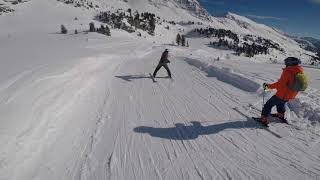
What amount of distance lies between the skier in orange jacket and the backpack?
12 cm

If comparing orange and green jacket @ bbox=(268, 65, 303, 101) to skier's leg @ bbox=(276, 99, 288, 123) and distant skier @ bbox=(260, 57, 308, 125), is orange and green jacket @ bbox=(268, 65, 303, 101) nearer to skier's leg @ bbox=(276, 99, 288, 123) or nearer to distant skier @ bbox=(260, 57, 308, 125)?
distant skier @ bbox=(260, 57, 308, 125)

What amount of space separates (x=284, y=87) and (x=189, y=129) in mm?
2673

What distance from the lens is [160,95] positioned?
11.4 metres

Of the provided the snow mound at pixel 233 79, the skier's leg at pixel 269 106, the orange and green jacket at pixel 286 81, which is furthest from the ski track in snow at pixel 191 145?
Result: the snow mound at pixel 233 79

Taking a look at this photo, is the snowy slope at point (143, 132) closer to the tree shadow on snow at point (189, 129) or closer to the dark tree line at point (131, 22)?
the tree shadow on snow at point (189, 129)

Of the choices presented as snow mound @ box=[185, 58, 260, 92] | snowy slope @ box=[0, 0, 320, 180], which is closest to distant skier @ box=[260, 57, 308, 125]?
snowy slope @ box=[0, 0, 320, 180]

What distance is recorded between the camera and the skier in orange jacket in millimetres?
7066

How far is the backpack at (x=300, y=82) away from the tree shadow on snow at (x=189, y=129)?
1.47 metres

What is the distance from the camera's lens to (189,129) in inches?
302

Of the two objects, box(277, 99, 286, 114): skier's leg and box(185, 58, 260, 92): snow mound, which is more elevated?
box(277, 99, 286, 114): skier's leg

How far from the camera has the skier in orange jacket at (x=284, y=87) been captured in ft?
23.2

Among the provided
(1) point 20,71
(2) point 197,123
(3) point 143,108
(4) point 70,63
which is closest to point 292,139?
(2) point 197,123

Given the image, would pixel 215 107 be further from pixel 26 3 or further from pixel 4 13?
pixel 26 3

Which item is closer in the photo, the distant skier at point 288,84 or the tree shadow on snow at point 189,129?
the distant skier at point 288,84
